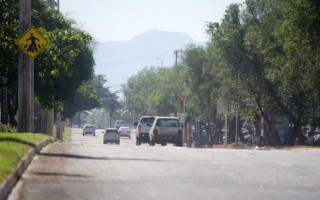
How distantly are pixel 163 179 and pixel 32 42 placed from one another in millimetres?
10472

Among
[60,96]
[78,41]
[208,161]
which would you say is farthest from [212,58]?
[208,161]

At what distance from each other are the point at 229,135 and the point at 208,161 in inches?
1784

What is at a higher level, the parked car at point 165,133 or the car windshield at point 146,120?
the car windshield at point 146,120

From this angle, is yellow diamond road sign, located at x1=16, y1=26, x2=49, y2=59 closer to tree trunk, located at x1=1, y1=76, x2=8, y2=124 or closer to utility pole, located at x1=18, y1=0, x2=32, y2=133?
utility pole, located at x1=18, y1=0, x2=32, y2=133

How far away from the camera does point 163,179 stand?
8969mm

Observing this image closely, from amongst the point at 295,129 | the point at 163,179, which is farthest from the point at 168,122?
the point at 163,179

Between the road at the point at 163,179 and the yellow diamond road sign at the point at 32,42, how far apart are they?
6.38 meters

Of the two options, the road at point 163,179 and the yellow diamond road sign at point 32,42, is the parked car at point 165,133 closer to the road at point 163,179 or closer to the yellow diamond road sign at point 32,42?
the yellow diamond road sign at point 32,42

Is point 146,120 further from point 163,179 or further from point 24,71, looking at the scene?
point 163,179

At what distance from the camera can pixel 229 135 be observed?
188 ft

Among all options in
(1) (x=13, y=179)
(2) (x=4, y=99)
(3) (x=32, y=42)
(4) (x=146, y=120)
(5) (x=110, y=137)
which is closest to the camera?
(1) (x=13, y=179)

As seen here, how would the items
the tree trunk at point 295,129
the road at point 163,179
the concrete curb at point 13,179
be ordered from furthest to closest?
the tree trunk at point 295,129 → the road at point 163,179 → the concrete curb at point 13,179

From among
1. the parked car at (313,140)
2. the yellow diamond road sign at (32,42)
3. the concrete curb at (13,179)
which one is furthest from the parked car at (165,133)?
the concrete curb at (13,179)

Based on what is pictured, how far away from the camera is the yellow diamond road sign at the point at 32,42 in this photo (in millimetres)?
17984
